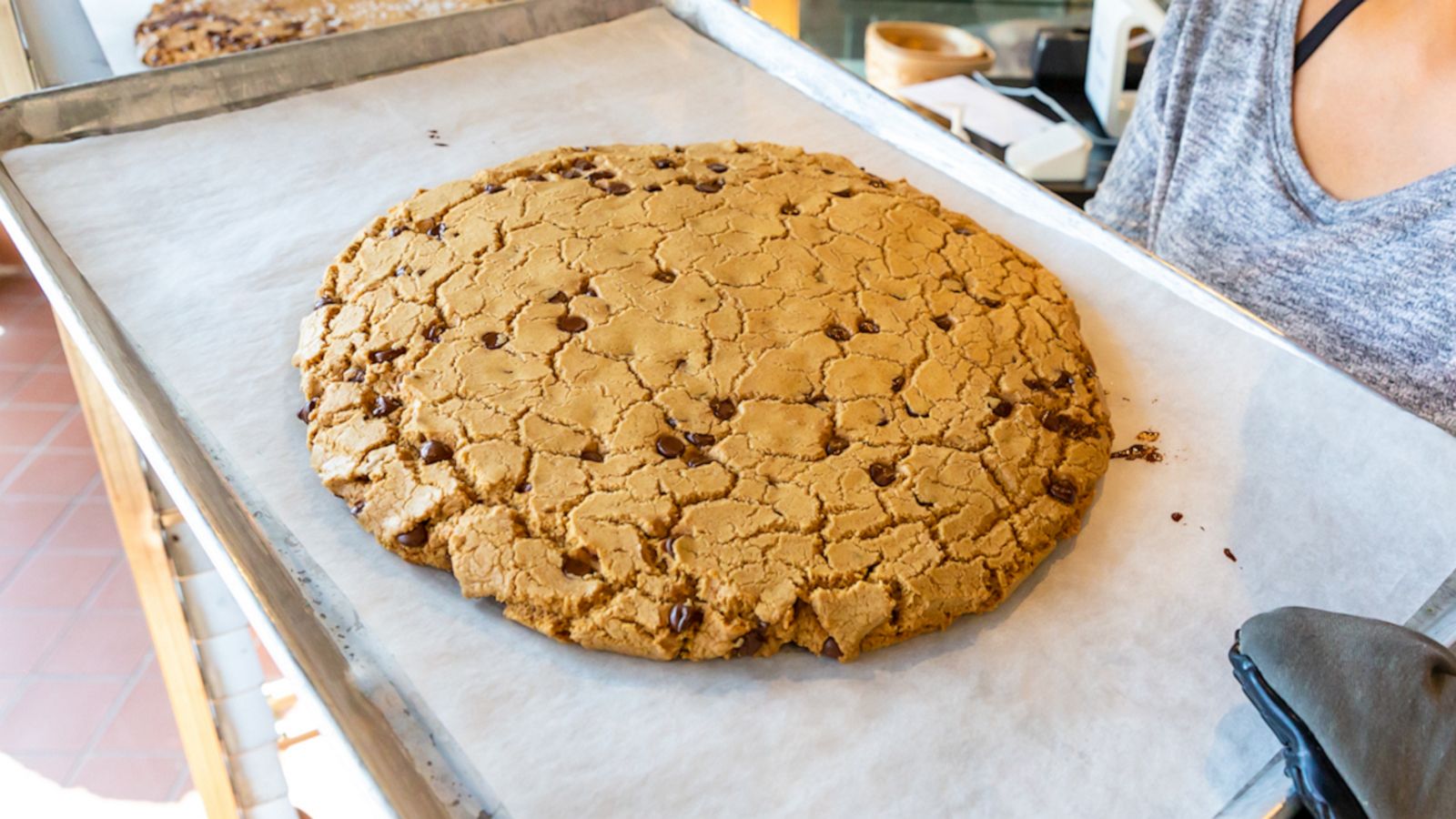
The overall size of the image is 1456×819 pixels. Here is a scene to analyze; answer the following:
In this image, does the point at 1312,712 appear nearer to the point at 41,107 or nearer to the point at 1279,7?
the point at 1279,7

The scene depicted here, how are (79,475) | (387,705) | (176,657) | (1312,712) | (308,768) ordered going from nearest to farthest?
(1312,712) < (387,705) < (176,657) < (308,768) < (79,475)

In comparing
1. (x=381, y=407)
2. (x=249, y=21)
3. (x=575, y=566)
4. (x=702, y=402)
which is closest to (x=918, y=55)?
(x=249, y=21)

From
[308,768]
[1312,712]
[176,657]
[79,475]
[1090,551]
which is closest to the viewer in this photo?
[1312,712]

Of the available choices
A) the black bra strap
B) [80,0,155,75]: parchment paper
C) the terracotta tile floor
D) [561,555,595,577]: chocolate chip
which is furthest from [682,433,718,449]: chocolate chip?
the terracotta tile floor

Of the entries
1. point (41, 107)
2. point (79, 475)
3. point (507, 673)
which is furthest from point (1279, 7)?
point (79, 475)

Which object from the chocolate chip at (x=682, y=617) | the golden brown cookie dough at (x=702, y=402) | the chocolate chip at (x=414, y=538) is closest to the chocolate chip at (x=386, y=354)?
the golden brown cookie dough at (x=702, y=402)

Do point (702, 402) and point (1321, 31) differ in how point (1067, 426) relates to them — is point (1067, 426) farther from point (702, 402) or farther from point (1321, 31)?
point (1321, 31)
